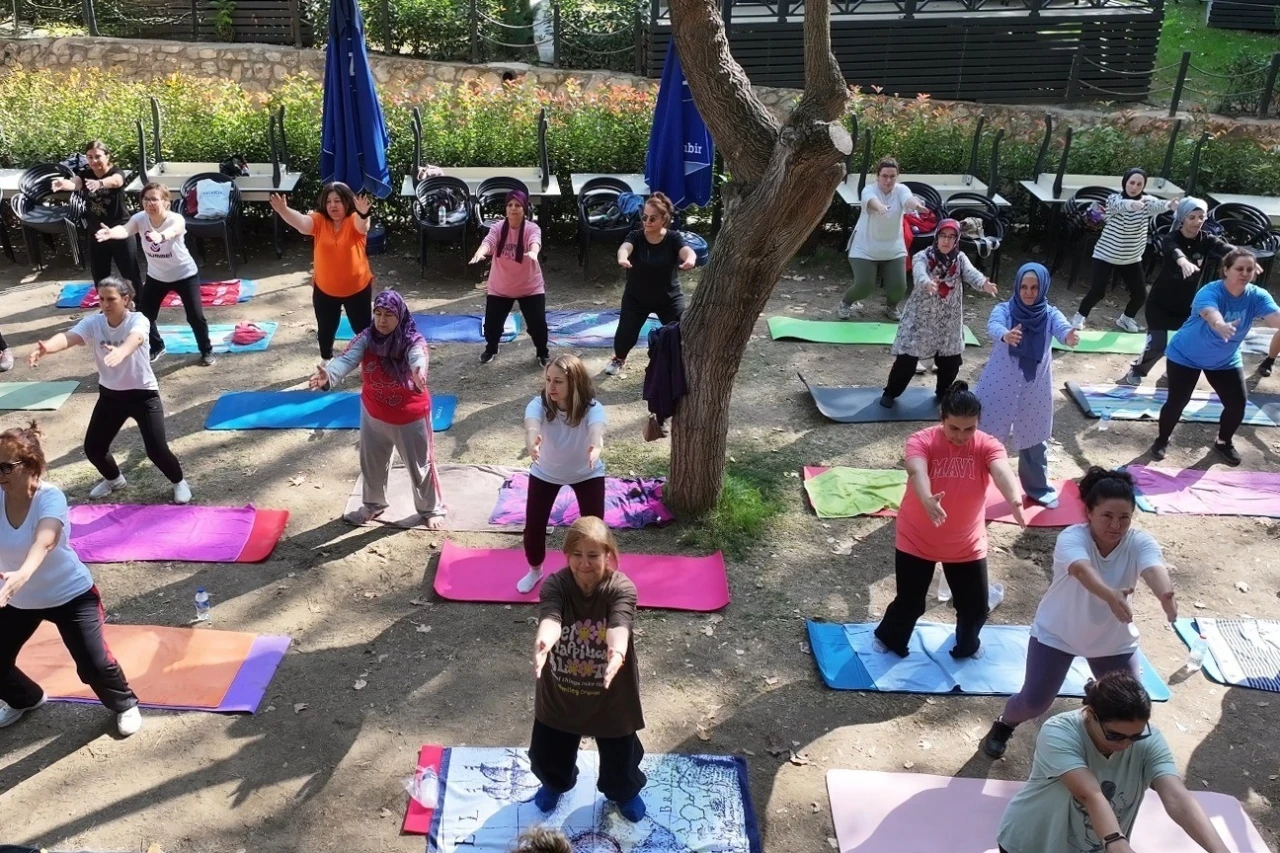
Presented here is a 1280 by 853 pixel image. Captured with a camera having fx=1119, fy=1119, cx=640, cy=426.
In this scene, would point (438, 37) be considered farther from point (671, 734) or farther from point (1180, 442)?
point (671, 734)

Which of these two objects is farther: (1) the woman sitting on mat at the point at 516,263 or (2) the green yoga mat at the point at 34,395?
(1) the woman sitting on mat at the point at 516,263

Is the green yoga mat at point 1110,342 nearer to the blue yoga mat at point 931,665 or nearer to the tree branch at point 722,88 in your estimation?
the blue yoga mat at point 931,665

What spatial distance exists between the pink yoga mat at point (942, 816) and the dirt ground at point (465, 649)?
0.11 metres

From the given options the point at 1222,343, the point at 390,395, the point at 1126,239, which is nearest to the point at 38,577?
the point at 390,395

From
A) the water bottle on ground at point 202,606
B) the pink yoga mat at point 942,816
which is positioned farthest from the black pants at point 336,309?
the pink yoga mat at point 942,816

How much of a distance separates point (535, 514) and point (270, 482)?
229 centimetres

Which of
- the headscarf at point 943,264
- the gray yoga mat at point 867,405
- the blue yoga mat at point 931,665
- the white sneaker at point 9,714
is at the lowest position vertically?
the white sneaker at point 9,714

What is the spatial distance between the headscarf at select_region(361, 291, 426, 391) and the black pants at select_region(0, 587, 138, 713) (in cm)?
198

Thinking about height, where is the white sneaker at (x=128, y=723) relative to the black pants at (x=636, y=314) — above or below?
below

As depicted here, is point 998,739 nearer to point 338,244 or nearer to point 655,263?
point 655,263

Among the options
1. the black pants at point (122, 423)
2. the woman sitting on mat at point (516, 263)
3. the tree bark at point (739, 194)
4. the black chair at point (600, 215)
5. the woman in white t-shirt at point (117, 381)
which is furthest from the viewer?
the black chair at point (600, 215)

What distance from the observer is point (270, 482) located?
7.44m

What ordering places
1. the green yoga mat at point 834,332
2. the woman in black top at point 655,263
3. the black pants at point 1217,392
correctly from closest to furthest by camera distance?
1. the black pants at point 1217,392
2. the woman in black top at point 655,263
3. the green yoga mat at point 834,332

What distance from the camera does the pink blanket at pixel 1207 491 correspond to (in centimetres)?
741
